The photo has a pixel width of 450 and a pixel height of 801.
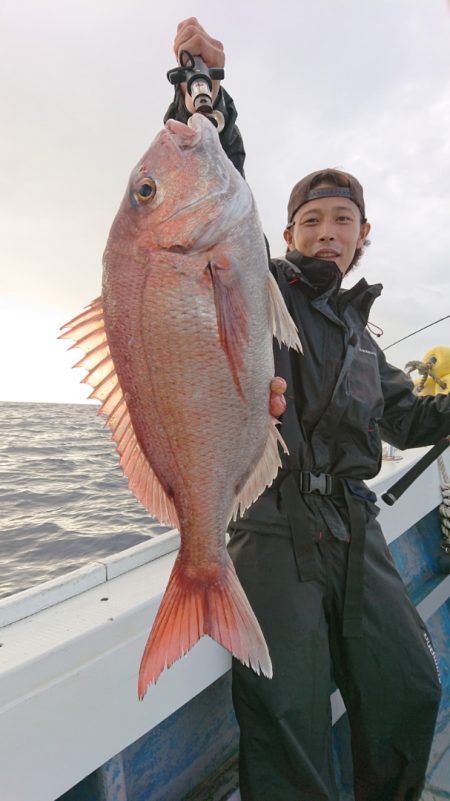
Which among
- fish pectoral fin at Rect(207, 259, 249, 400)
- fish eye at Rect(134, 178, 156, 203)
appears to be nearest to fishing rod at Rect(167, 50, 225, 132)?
fish eye at Rect(134, 178, 156, 203)

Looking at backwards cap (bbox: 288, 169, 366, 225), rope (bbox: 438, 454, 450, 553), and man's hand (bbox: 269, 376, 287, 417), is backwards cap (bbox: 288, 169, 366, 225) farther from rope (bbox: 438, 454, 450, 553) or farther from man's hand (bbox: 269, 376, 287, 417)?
rope (bbox: 438, 454, 450, 553)

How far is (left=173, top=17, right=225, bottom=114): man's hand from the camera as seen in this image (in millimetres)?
1623

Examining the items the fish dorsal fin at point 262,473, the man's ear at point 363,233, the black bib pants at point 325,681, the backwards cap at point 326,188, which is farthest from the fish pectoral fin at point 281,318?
the man's ear at point 363,233

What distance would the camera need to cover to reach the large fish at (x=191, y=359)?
4.19ft

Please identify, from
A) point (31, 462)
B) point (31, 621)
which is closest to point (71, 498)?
point (31, 462)

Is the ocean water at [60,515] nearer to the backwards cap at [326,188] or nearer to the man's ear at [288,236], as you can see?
the man's ear at [288,236]

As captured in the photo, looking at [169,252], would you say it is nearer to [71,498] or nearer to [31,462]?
[71,498]

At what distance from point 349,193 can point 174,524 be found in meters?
1.82

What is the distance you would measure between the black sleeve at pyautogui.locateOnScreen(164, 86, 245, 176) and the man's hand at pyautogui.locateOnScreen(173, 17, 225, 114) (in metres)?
0.09

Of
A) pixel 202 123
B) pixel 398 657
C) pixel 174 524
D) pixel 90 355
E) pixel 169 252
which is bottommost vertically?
pixel 398 657

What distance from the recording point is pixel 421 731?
76.2 inches

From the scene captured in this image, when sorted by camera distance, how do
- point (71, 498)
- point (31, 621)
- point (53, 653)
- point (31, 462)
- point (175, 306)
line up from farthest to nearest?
point (31, 462)
point (71, 498)
point (31, 621)
point (53, 653)
point (175, 306)

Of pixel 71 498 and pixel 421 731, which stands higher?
pixel 71 498

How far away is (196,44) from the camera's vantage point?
1629mm
